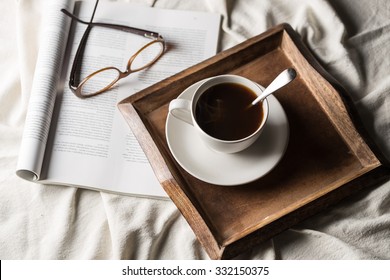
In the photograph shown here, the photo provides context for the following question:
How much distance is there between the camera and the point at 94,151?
2.65ft

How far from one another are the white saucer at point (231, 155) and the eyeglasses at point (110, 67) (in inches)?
6.3

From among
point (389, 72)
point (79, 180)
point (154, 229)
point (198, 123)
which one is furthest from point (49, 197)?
point (389, 72)

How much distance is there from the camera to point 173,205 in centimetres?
77

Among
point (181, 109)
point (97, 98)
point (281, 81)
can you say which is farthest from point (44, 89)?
point (281, 81)

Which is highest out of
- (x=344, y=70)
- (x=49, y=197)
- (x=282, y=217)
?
(x=344, y=70)

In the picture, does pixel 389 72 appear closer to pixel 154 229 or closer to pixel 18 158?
pixel 154 229

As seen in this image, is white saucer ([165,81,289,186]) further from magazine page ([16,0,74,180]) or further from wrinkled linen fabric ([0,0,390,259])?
magazine page ([16,0,74,180])

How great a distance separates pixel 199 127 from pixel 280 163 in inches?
6.1

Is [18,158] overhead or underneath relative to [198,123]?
underneath

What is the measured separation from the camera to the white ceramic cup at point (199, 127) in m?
0.67

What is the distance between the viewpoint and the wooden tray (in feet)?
2.30

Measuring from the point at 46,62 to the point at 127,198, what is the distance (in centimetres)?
29

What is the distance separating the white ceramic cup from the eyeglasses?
21cm

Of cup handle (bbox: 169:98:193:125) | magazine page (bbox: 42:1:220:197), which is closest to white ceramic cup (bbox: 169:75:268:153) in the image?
cup handle (bbox: 169:98:193:125)
